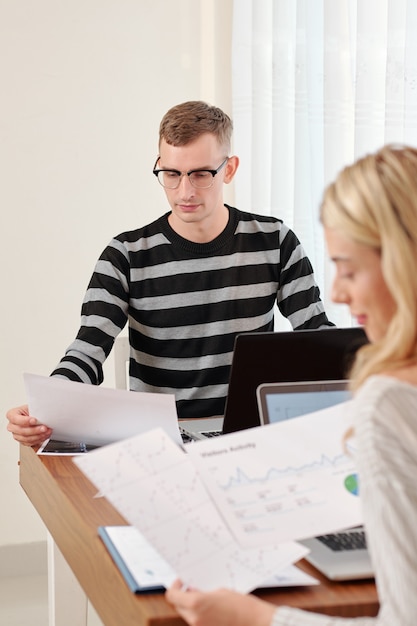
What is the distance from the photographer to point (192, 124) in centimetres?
222

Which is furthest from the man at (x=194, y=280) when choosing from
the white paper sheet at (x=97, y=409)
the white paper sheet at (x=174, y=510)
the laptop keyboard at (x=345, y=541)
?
the white paper sheet at (x=174, y=510)

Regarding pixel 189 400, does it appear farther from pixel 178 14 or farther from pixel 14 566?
pixel 178 14

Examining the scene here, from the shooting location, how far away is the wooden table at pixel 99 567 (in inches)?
43.7

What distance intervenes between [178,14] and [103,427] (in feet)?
6.92

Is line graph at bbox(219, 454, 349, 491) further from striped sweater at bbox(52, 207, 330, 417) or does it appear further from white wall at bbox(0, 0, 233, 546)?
white wall at bbox(0, 0, 233, 546)

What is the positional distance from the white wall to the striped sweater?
103cm

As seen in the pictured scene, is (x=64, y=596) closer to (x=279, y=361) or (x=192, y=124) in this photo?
(x=279, y=361)

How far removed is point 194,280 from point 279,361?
73cm

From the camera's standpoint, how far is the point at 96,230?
3336mm

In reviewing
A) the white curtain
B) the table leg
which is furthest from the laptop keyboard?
the white curtain

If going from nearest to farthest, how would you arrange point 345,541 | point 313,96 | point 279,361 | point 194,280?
point 345,541, point 279,361, point 194,280, point 313,96

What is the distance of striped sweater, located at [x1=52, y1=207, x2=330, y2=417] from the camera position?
7.41 feet

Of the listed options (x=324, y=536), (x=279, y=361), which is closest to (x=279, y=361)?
(x=279, y=361)

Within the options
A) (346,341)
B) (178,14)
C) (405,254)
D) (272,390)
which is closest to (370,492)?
(405,254)
